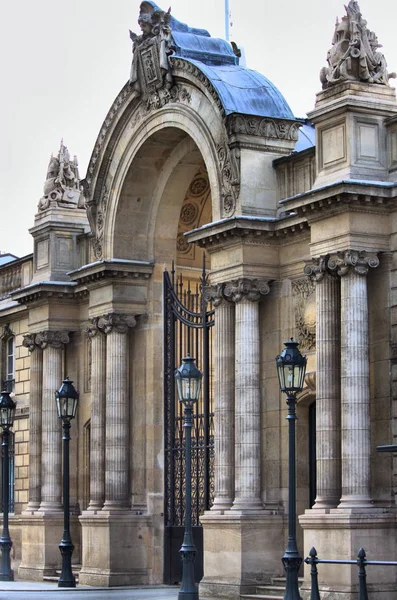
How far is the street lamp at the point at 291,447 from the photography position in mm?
25281

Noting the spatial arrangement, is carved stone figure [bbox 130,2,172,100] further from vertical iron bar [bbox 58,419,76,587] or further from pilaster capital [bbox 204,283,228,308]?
vertical iron bar [bbox 58,419,76,587]

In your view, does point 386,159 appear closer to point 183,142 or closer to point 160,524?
point 183,142

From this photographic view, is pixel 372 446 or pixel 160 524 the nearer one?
pixel 372 446

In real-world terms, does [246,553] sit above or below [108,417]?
below

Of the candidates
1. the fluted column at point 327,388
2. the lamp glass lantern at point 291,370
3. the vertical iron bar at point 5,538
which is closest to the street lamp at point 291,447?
the lamp glass lantern at point 291,370

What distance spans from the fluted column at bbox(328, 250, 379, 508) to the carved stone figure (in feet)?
29.0

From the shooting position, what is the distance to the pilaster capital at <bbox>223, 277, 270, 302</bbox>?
108 ft

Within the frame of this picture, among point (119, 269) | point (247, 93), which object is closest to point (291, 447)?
point (247, 93)

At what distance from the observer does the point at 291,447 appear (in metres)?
25.7

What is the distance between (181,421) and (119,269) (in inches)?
161

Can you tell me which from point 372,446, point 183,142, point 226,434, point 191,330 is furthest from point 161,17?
point 372,446

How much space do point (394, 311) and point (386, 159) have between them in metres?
2.95

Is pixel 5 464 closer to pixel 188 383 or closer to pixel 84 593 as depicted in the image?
pixel 84 593

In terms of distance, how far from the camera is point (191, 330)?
126 feet
